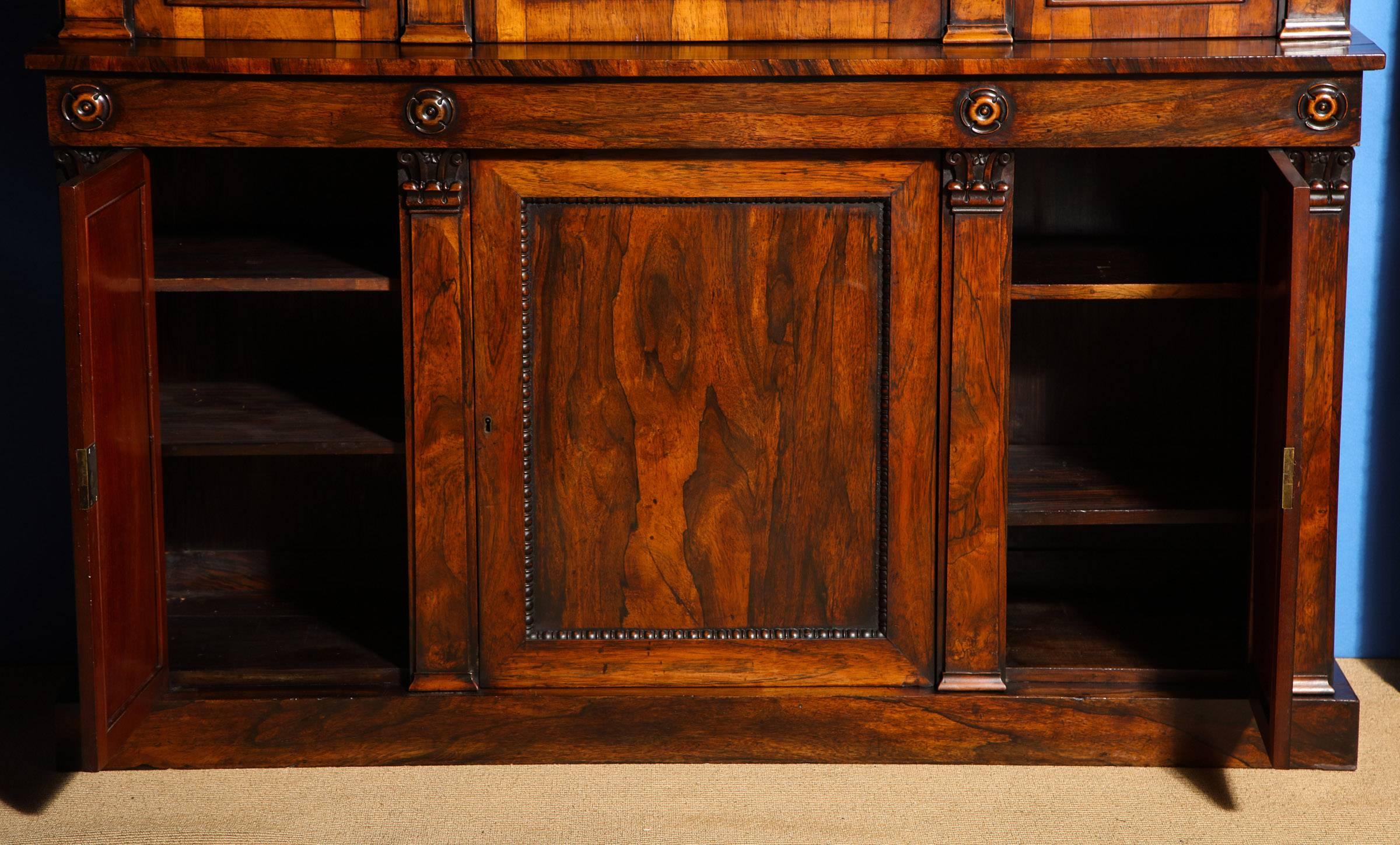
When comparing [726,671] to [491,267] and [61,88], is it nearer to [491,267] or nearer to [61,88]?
[491,267]

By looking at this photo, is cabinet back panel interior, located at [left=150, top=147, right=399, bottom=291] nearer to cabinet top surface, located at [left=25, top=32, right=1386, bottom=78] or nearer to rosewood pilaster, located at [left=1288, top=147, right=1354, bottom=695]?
cabinet top surface, located at [left=25, top=32, right=1386, bottom=78]

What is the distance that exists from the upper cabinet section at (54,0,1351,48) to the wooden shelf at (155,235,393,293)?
1.30ft

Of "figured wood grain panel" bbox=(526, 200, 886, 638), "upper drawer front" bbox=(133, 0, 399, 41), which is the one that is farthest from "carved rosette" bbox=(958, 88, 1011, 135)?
"upper drawer front" bbox=(133, 0, 399, 41)

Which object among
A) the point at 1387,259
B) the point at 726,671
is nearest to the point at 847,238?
the point at 726,671

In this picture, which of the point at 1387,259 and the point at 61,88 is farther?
the point at 1387,259

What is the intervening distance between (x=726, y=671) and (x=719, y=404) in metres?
0.48

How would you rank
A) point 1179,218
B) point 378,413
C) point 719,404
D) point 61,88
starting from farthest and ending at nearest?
point 1179,218
point 378,413
point 719,404
point 61,88

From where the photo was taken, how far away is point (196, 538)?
3.45 metres

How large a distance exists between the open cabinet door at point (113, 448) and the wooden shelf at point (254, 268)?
0.09m

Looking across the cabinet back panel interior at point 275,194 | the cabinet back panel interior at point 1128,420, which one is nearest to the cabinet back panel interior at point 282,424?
the cabinet back panel interior at point 275,194

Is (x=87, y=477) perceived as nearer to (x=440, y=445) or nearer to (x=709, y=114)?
(x=440, y=445)

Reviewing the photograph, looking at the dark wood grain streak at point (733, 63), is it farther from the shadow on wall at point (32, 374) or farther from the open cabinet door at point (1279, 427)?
the shadow on wall at point (32, 374)

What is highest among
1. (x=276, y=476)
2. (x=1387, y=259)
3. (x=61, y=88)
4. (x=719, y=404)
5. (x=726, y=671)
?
(x=61, y=88)

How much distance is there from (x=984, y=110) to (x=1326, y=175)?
1.90ft
